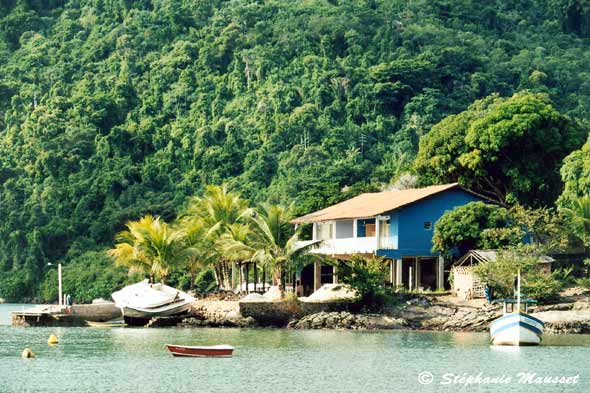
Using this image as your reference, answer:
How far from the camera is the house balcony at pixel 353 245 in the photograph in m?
57.6

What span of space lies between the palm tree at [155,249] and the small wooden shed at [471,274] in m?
13.2

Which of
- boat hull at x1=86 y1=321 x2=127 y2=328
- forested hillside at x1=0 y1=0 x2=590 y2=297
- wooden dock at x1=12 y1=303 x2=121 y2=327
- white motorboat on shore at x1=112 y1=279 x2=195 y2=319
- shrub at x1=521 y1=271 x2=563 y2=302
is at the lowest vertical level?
boat hull at x1=86 y1=321 x2=127 y2=328

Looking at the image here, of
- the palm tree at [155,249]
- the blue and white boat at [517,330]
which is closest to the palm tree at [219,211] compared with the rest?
the palm tree at [155,249]

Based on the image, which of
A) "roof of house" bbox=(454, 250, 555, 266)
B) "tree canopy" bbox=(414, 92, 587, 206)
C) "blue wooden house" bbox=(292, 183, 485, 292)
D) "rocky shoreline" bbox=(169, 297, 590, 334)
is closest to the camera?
"rocky shoreline" bbox=(169, 297, 590, 334)

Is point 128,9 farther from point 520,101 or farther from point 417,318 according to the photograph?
point 417,318

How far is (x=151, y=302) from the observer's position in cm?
5534

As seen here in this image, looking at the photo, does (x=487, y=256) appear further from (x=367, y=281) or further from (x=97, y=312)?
(x=97, y=312)

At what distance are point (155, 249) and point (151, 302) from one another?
4.42m

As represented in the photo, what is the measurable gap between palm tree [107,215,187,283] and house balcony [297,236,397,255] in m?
6.18

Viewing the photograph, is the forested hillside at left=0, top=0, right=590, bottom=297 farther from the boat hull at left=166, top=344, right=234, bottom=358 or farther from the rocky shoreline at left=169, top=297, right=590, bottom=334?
the boat hull at left=166, top=344, right=234, bottom=358

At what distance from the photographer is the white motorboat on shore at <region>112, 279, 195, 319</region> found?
55438mm

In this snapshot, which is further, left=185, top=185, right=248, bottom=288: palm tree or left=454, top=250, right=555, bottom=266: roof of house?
left=185, top=185, right=248, bottom=288: palm tree

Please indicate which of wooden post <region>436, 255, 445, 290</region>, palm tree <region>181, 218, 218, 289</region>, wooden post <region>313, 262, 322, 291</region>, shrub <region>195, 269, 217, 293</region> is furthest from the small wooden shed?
shrub <region>195, 269, 217, 293</region>

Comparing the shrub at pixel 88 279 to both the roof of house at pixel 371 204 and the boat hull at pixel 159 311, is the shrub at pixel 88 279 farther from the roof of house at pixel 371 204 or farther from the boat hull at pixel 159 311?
the boat hull at pixel 159 311
